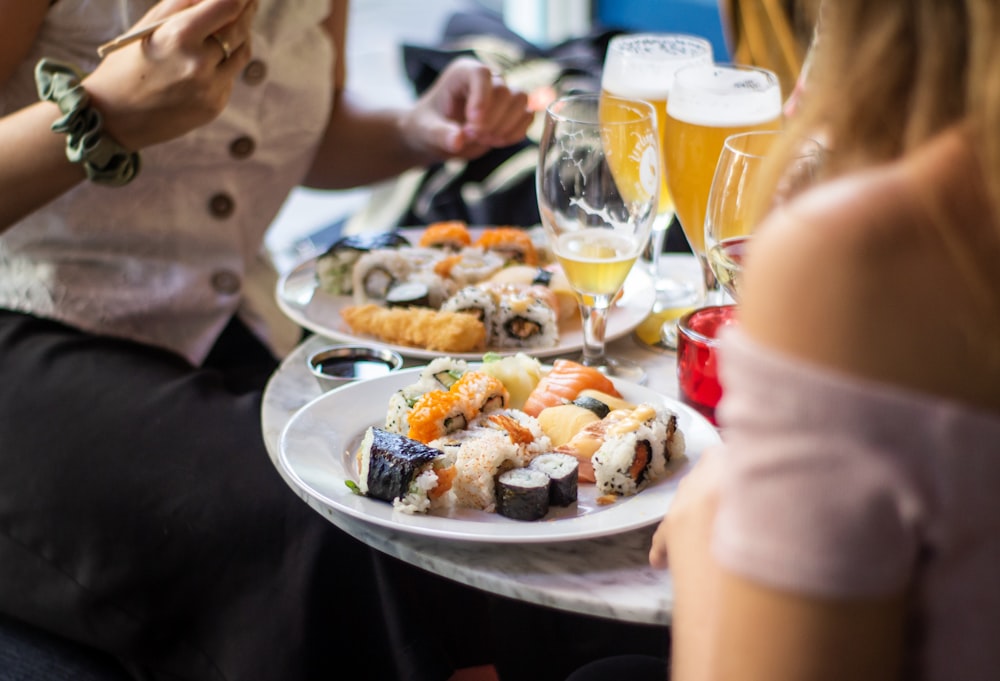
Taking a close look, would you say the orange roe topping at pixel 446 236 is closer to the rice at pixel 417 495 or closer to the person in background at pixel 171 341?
the person in background at pixel 171 341

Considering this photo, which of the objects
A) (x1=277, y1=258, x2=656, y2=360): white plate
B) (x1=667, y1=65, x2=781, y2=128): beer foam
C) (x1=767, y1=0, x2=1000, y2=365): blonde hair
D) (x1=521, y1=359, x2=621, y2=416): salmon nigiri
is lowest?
(x1=277, y1=258, x2=656, y2=360): white plate

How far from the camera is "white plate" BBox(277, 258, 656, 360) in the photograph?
125cm

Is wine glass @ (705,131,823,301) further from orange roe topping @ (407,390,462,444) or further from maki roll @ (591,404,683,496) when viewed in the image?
orange roe topping @ (407,390,462,444)

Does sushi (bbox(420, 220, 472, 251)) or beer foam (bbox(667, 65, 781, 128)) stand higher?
beer foam (bbox(667, 65, 781, 128))

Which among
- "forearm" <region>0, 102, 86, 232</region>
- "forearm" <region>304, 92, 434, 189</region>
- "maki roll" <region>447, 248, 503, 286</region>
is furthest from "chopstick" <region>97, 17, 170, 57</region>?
"forearm" <region>304, 92, 434, 189</region>

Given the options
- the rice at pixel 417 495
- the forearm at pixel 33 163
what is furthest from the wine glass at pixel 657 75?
the forearm at pixel 33 163

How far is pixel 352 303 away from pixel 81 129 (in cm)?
41

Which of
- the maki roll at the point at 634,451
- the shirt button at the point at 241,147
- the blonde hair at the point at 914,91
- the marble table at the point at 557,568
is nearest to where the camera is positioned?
the blonde hair at the point at 914,91

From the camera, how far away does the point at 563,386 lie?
1.06 m

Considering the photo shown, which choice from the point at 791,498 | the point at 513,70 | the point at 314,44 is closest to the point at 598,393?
the point at 791,498

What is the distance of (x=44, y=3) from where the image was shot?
142cm

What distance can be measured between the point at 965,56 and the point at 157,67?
3.42 feet

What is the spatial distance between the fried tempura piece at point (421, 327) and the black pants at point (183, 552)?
17 cm

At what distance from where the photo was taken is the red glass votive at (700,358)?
1057mm
